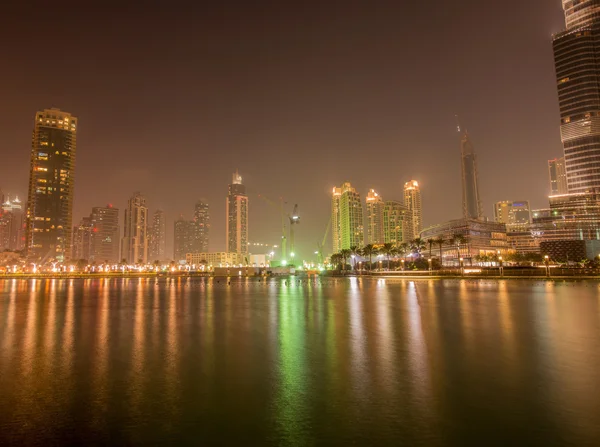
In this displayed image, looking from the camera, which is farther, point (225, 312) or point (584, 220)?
point (584, 220)

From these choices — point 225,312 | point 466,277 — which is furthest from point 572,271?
point 225,312

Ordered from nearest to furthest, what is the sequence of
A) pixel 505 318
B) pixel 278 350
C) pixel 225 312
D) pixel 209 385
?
pixel 209 385
pixel 278 350
pixel 505 318
pixel 225 312

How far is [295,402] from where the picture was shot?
10.4 meters

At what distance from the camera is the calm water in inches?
332

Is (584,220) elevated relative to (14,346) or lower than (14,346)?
elevated

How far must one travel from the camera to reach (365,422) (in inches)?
352

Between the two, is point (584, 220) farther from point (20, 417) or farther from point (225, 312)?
point (20, 417)

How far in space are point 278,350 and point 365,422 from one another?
8597 millimetres

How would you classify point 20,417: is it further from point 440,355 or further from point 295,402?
point 440,355

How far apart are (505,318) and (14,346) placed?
2911 centimetres

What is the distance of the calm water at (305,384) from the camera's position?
8445 mm

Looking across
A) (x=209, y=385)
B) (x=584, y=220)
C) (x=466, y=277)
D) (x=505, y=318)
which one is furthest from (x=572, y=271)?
(x=584, y=220)

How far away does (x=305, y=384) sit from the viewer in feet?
39.3

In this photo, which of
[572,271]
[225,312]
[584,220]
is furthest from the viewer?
[584,220]
